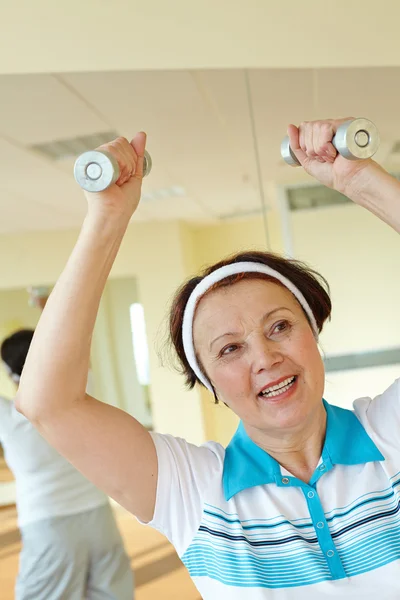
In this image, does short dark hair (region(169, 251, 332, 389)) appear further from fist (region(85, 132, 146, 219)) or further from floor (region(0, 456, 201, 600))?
floor (region(0, 456, 201, 600))

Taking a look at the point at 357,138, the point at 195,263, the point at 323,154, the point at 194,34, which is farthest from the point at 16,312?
the point at 357,138

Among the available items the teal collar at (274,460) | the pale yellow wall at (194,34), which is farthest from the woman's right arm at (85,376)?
the pale yellow wall at (194,34)

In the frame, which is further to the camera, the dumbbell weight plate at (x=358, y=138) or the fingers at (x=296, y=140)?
the fingers at (x=296, y=140)

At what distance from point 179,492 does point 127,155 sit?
0.59m

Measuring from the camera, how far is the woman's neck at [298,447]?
4.12 feet

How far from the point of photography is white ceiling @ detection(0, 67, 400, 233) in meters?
2.25

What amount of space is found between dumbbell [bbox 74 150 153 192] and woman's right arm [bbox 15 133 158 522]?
48 millimetres

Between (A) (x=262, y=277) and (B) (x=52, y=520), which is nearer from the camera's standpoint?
(A) (x=262, y=277)

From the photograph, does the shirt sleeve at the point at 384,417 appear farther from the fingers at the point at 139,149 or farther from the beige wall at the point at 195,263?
the beige wall at the point at 195,263

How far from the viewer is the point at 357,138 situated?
1.14 metres

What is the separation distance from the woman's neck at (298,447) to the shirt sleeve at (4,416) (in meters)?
1.01

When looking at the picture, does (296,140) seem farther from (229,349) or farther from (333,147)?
(229,349)

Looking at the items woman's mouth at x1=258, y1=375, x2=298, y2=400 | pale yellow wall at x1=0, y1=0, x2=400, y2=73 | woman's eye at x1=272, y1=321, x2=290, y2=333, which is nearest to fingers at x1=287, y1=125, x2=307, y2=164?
woman's eye at x1=272, y1=321, x2=290, y2=333

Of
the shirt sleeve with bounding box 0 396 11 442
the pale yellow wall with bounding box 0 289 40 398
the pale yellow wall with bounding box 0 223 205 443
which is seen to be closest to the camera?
the shirt sleeve with bounding box 0 396 11 442
